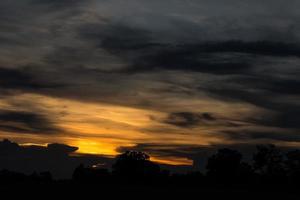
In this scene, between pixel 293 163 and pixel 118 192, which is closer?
pixel 118 192

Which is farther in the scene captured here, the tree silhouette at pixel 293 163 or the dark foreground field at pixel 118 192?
the tree silhouette at pixel 293 163

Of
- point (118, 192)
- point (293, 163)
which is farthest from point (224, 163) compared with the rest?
point (118, 192)

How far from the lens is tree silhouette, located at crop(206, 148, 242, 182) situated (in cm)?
11625

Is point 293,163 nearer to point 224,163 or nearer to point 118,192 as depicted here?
point 224,163

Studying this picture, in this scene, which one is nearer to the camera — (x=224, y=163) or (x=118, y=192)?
(x=118, y=192)

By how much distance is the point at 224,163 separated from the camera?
11962 centimetres

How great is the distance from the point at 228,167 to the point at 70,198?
218 ft

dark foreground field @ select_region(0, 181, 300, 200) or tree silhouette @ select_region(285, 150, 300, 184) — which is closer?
dark foreground field @ select_region(0, 181, 300, 200)

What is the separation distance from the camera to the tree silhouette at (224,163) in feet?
381

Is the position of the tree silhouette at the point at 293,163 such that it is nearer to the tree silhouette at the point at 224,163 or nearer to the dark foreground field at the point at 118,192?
the tree silhouette at the point at 224,163

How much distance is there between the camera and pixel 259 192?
6681 cm

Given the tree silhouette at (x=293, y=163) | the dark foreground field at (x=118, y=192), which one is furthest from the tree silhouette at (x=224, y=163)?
the dark foreground field at (x=118, y=192)

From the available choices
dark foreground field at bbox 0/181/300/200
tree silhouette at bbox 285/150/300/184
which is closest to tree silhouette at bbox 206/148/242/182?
tree silhouette at bbox 285/150/300/184

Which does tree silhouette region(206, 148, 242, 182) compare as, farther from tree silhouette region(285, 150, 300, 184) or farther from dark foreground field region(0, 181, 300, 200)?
dark foreground field region(0, 181, 300, 200)
